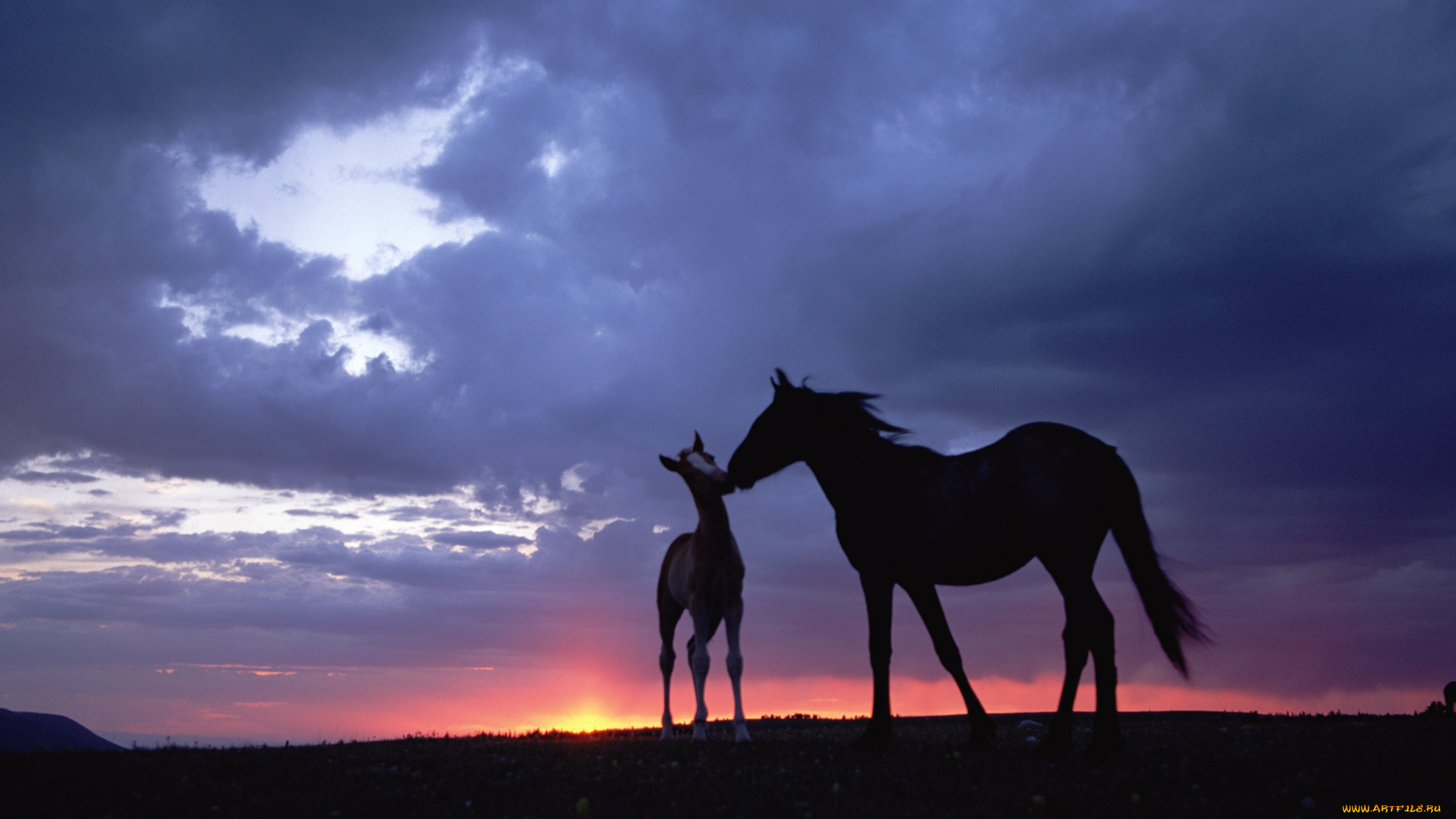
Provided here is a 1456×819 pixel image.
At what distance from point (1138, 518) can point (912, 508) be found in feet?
9.55

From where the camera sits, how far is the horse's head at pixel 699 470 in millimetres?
13625

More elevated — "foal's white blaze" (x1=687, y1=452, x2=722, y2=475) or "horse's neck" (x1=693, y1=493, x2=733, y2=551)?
"foal's white blaze" (x1=687, y1=452, x2=722, y2=475)

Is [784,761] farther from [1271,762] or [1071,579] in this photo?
[1271,762]

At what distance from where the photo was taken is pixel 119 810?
27.7ft

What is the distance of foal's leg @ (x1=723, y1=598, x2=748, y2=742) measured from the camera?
45.7 feet

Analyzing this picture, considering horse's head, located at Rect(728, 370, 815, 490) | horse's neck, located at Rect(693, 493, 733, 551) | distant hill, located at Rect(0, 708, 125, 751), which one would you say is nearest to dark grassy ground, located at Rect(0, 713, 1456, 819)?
horse's neck, located at Rect(693, 493, 733, 551)

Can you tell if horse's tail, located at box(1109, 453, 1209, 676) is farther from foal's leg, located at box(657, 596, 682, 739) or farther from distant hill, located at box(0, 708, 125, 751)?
distant hill, located at box(0, 708, 125, 751)

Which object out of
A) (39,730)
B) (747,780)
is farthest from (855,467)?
(39,730)

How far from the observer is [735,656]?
14398mm

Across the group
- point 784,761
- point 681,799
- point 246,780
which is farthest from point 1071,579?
point 246,780

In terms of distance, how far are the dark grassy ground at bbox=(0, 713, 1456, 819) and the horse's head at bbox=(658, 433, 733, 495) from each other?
4.08 m

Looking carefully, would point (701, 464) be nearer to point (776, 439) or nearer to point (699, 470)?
point (699, 470)

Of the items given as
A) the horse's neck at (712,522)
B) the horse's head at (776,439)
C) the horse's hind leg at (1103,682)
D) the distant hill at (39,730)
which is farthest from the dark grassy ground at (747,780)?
the distant hill at (39,730)

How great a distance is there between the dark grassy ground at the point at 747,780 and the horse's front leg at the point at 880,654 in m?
0.36
